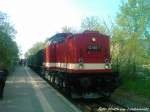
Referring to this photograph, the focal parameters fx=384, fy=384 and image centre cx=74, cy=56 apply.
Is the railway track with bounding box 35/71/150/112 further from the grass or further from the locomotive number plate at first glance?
the grass

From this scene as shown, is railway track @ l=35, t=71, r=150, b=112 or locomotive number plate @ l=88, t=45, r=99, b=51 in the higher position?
locomotive number plate @ l=88, t=45, r=99, b=51

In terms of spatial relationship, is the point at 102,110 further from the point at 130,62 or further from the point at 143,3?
the point at 143,3

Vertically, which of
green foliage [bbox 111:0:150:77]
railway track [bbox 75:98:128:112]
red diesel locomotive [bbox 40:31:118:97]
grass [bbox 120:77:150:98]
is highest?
green foliage [bbox 111:0:150:77]

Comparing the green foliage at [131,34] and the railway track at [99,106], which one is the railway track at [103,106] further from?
the green foliage at [131,34]

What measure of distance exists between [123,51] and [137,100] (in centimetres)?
1300

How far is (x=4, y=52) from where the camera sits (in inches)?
1672

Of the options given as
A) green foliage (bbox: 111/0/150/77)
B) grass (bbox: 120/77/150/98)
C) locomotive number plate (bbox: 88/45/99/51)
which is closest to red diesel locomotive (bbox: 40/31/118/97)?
locomotive number plate (bbox: 88/45/99/51)

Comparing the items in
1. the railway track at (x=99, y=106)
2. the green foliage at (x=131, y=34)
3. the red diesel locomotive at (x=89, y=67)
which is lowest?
the railway track at (x=99, y=106)

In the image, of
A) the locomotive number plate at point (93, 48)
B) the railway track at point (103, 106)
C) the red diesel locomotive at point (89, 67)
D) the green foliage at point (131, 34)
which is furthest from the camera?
the green foliage at point (131, 34)

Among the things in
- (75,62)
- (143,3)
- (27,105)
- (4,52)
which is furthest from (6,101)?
(4,52)

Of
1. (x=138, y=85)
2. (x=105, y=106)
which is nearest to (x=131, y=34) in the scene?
(x=138, y=85)

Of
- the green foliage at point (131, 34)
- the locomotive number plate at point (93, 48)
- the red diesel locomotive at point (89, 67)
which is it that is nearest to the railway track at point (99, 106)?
the red diesel locomotive at point (89, 67)

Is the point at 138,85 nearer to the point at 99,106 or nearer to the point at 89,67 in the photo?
the point at 89,67

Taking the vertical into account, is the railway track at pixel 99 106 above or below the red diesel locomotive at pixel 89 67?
below
